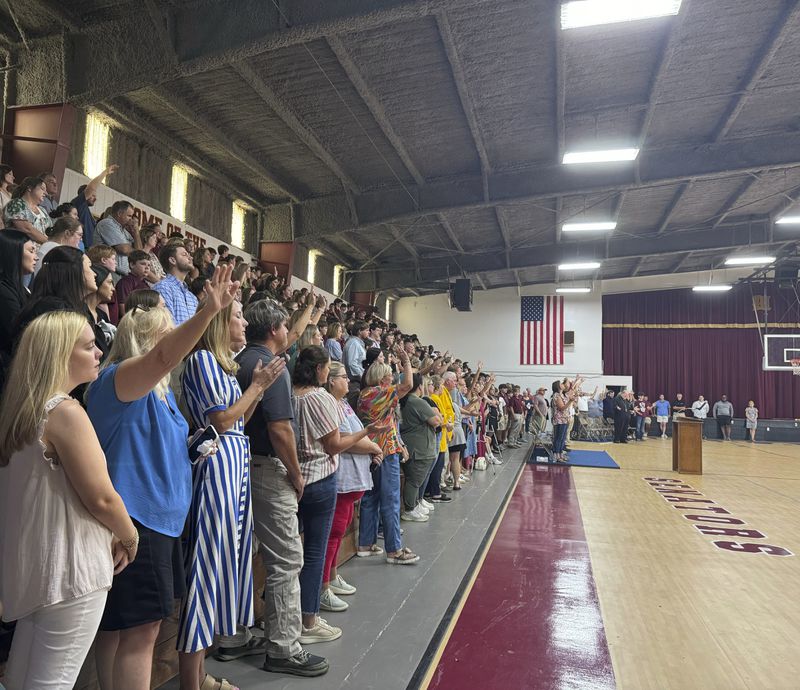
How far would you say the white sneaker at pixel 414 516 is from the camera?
5755 millimetres

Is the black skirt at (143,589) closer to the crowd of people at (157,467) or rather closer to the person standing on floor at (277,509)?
the crowd of people at (157,467)

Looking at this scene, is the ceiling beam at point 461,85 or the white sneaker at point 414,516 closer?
the white sneaker at point 414,516

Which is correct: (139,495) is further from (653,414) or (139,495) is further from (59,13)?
(653,414)

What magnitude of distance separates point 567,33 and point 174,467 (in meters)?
6.45

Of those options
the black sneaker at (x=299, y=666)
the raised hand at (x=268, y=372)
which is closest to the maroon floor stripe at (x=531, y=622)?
the black sneaker at (x=299, y=666)

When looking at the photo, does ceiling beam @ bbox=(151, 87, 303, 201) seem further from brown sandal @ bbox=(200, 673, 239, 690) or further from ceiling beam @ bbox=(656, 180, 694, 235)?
A: ceiling beam @ bbox=(656, 180, 694, 235)

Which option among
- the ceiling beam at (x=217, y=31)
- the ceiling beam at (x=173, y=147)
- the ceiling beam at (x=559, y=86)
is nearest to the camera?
the ceiling beam at (x=217, y=31)

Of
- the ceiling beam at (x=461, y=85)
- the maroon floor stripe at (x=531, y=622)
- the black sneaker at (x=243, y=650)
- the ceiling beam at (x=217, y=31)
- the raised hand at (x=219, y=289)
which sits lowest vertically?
the maroon floor stripe at (x=531, y=622)

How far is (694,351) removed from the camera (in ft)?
73.9

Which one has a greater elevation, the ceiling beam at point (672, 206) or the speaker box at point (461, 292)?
the ceiling beam at point (672, 206)

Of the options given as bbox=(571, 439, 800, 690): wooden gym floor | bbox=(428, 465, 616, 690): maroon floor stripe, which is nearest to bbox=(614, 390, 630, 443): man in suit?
bbox=(571, 439, 800, 690): wooden gym floor

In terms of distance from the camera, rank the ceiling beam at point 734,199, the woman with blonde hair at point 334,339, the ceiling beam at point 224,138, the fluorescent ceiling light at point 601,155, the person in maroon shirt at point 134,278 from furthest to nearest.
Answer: the ceiling beam at point 734,199, the fluorescent ceiling light at point 601,155, the ceiling beam at point 224,138, the woman with blonde hair at point 334,339, the person in maroon shirt at point 134,278

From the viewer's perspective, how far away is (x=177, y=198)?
9266mm

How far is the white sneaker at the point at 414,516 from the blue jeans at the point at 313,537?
285 cm
